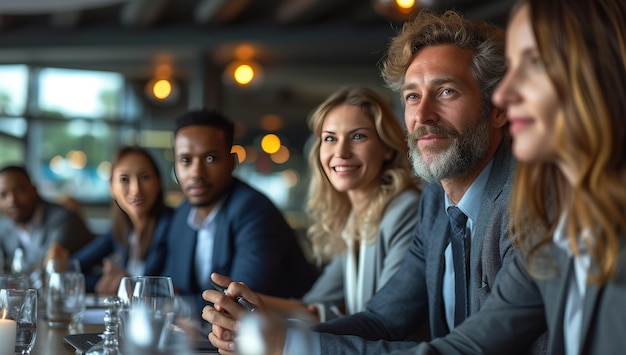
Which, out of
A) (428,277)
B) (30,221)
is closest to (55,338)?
(428,277)

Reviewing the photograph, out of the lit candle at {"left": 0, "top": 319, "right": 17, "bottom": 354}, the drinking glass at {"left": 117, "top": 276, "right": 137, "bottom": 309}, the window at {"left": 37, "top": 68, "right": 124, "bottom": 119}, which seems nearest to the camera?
the lit candle at {"left": 0, "top": 319, "right": 17, "bottom": 354}

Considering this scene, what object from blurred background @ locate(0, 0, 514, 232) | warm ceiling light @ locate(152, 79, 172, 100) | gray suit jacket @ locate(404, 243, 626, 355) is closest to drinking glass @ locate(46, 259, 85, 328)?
gray suit jacket @ locate(404, 243, 626, 355)

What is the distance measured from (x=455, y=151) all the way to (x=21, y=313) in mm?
1174

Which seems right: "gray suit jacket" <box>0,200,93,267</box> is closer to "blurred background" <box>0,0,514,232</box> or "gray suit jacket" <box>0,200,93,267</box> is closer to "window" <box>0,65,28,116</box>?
"blurred background" <box>0,0,514,232</box>

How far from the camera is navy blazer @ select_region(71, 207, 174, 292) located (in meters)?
3.66

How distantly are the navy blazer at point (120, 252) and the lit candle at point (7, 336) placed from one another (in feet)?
6.07

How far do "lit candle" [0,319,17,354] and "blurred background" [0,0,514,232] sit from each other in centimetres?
251

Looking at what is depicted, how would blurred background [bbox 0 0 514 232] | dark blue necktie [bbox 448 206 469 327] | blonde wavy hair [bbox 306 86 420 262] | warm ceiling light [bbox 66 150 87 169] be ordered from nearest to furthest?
dark blue necktie [bbox 448 206 469 327]
blonde wavy hair [bbox 306 86 420 262]
blurred background [bbox 0 0 514 232]
warm ceiling light [bbox 66 150 87 169]

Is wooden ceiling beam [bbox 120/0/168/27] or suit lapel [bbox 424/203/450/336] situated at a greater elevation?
wooden ceiling beam [bbox 120/0/168/27]

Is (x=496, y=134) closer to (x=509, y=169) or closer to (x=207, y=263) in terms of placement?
(x=509, y=169)

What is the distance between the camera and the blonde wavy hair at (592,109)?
3.95 feet

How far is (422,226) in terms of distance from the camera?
2379mm

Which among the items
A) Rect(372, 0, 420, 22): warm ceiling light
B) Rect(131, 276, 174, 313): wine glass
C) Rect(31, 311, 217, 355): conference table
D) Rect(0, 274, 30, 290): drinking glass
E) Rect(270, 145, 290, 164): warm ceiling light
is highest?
Rect(372, 0, 420, 22): warm ceiling light

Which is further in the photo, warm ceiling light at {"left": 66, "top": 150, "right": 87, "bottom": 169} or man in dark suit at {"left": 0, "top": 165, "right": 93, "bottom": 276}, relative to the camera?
warm ceiling light at {"left": 66, "top": 150, "right": 87, "bottom": 169}
